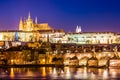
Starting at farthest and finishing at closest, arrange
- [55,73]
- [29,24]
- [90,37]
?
[29,24], [90,37], [55,73]

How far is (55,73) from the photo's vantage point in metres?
49.0

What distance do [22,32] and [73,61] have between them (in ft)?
137

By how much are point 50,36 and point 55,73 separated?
4854cm

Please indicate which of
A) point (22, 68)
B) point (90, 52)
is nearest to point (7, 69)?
point (22, 68)

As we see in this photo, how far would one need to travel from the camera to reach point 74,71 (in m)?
51.6

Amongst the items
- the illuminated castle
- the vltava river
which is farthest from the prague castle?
the vltava river

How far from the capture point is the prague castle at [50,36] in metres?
91.4

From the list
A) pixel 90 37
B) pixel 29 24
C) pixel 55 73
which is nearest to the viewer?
pixel 55 73

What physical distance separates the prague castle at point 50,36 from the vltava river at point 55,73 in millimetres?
35271

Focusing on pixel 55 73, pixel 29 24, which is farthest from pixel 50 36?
pixel 55 73

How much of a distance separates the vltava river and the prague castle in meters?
35.3

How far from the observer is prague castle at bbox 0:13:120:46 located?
91.4 meters

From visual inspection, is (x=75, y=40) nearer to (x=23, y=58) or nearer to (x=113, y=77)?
(x=23, y=58)

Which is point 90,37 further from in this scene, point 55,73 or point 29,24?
point 55,73
